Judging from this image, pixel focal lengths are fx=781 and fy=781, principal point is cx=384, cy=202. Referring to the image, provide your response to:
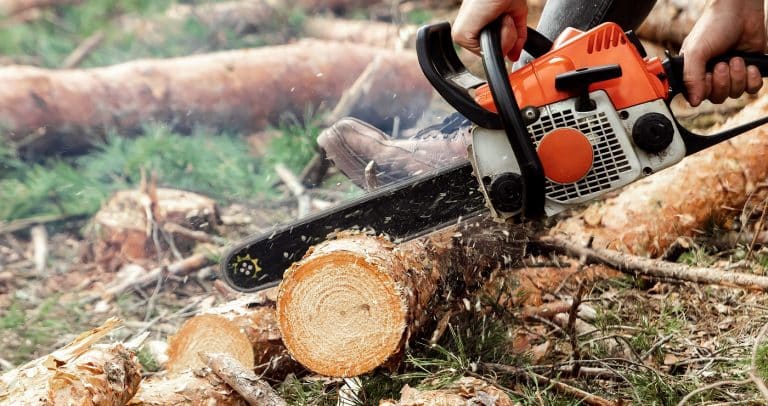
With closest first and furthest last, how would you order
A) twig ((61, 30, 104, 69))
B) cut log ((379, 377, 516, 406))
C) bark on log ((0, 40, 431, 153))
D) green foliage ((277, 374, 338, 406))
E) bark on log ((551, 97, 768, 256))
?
cut log ((379, 377, 516, 406)), green foliage ((277, 374, 338, 406)), bark on log ((551, 97, 768, 256)), bark on log ((0, 40, 431, 153)), twig ((61, 30, 104, 69))

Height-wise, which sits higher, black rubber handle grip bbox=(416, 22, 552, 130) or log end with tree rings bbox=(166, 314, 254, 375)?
black rubber handle grip bbox=(416, 22, 552, 130)

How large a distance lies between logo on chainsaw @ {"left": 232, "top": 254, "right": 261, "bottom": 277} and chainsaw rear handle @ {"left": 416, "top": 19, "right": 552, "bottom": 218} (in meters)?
0.90

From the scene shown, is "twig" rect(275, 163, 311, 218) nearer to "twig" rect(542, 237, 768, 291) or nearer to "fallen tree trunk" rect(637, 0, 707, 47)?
"twig" rect(542, 237, 768, 291)

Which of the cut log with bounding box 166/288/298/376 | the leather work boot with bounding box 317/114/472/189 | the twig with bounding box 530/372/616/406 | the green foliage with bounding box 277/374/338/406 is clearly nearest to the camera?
the twig with bounding box 530/372/616/406

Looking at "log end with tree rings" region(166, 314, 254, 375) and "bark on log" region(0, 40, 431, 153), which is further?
"bark on log" region(0, 40, 431, 153)

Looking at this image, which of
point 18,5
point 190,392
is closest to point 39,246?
point 190,392

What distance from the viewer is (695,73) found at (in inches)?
87.8

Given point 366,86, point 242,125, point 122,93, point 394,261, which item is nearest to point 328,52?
point 366,86

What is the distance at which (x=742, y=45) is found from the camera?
2.35 m

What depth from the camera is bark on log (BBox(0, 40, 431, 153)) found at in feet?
16.2

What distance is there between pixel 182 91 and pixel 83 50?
1380 mm

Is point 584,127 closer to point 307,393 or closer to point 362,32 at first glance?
point 307,393

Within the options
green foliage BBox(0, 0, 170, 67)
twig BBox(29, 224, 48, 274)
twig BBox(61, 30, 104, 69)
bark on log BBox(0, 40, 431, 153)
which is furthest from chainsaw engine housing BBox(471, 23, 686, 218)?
green foliage BBox(0, 0, 170, 67)

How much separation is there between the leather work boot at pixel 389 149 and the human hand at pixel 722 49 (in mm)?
734
